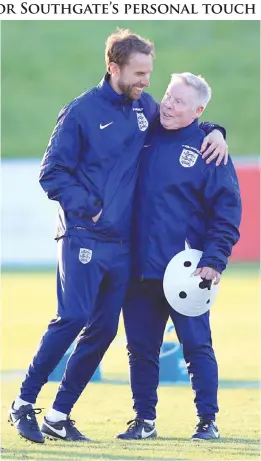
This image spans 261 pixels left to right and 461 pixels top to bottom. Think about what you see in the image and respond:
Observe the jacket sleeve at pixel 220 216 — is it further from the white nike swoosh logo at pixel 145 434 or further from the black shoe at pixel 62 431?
the black shoe at pixel 62 431

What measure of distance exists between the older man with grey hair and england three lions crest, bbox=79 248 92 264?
14.2 inches

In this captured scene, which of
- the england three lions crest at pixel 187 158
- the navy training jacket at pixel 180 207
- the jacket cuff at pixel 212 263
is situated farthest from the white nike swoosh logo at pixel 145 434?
the england three lions crest at pixel 187 158

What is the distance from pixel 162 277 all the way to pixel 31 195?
43.7 ft

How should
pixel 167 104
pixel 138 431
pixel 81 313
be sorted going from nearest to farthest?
pixel 81 313, pixel 167 104, pixel 138 431

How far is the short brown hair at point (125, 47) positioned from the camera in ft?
20.4

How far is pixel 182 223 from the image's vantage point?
643 centimetres

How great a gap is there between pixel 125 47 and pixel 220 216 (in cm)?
106

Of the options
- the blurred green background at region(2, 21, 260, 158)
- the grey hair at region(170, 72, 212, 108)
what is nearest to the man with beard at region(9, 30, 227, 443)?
the grey hair at region(170, 72, 212, 108)

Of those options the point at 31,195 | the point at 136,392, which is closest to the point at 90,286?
the point at 136,392

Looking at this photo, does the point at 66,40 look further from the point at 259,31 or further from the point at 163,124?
the point at 163,124

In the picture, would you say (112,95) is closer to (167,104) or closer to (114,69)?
(114,69)

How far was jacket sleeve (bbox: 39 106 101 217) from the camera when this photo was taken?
613 centimetres

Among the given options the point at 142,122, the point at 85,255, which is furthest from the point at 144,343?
the point at 142,122

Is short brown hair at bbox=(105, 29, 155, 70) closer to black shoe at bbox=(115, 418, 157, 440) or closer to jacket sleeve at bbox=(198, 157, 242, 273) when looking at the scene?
jacket sleeve at bbox=(198, 157, 242, 273)
